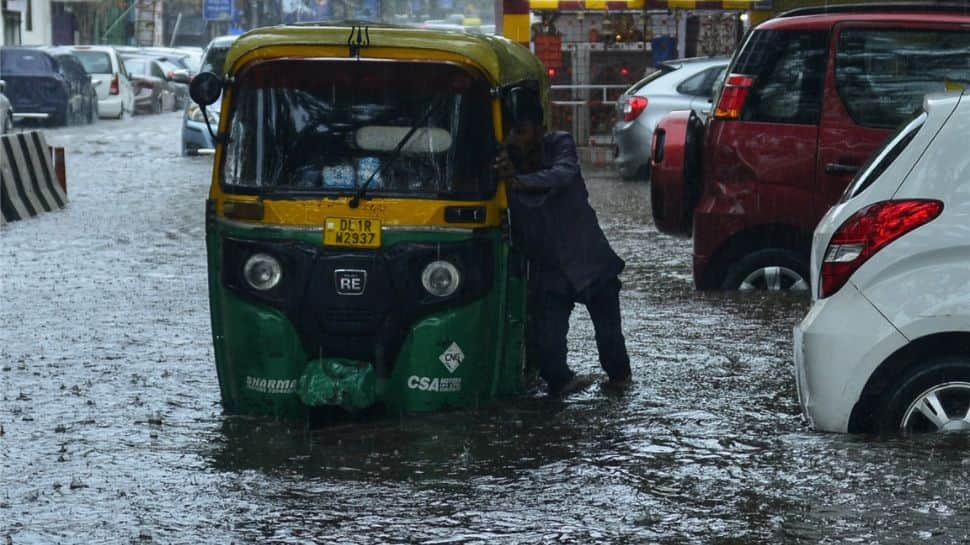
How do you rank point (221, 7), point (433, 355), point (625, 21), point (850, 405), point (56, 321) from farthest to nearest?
point (221, 7) → point (625, 21) → point (56, 321) → point (433, 355) → point (850, 405)

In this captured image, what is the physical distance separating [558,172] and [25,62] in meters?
30.4

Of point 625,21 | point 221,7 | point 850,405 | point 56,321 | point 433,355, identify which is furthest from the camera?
point 221,7

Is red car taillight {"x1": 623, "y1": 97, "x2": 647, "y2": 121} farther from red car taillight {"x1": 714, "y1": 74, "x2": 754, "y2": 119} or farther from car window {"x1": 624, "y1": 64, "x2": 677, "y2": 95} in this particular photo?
red car taillight {"x1": 714, "y1": 74, "x2": 754, "y2": 119}

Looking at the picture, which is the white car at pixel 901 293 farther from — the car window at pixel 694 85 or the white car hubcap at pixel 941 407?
the car window at pixel 694 85

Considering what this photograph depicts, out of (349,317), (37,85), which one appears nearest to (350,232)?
(349,317)

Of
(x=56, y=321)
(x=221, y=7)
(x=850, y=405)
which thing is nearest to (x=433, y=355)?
(x=850, y=405)

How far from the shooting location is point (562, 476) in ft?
23.6

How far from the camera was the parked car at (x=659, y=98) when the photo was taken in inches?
863

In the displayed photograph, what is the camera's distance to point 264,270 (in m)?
8.16

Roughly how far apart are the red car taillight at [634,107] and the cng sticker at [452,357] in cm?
1407

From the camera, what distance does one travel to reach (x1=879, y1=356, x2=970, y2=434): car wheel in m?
7.08

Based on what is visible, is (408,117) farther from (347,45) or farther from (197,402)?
(197,402)

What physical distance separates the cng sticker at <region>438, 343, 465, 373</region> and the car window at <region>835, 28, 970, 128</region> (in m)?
3.70

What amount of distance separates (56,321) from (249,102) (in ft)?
12.6
